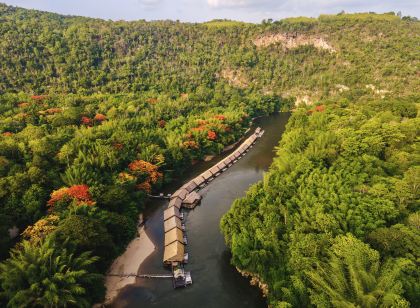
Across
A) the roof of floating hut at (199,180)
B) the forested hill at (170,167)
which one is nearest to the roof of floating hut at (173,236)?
the forested hill at (170,167)

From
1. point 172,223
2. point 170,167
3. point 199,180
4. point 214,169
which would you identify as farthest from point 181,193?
point 214,169

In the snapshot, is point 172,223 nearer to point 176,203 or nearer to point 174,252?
point 176,203

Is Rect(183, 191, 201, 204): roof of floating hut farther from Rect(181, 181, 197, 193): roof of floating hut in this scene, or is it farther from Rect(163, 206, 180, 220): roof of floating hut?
Rect(163, 206, 180, 220): roof of floating hut

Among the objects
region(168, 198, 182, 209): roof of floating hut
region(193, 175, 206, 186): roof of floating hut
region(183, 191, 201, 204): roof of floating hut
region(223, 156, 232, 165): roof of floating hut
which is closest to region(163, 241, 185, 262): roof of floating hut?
region(168, 198, 182, 209): roof of floating hut

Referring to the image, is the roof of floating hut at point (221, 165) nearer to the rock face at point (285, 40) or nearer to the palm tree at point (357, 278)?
the palm tree at point (357, 278)

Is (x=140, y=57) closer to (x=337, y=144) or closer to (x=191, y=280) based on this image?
(x=337, y=144)
